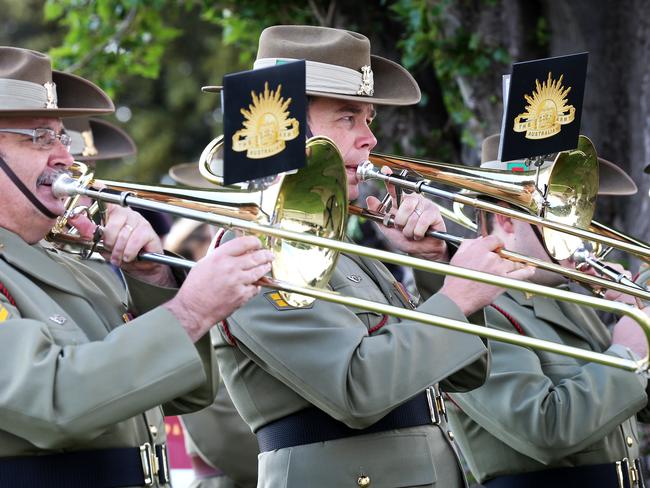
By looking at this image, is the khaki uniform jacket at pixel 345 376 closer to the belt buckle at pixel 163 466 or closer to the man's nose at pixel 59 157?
the belt buckle at pixel 163 466

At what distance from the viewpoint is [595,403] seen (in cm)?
452

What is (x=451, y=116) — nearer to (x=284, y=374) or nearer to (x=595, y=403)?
(x=595, y=403)

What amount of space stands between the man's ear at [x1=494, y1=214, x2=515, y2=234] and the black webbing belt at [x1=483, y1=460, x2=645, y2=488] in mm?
980

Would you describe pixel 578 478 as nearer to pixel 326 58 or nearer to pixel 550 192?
pixel 550 192

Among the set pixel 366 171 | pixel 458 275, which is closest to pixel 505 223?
pixel 366 171

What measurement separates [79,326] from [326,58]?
4.27 ft

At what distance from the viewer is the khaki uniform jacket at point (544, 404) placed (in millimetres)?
4520

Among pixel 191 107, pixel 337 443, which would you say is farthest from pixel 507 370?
pixel 191 107

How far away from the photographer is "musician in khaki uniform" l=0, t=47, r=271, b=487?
10.8ft

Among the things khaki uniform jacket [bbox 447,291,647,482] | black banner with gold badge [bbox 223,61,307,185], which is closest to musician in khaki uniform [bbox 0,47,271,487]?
black banner with gold badge [bbox 223,61,307,185]

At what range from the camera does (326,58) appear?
14.3 feet

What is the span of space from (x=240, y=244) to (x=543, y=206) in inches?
61.1

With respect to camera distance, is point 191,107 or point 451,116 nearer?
point 451,116

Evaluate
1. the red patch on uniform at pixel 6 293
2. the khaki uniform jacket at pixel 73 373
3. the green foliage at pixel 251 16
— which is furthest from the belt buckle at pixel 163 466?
the green foliage at pixel 251 16
